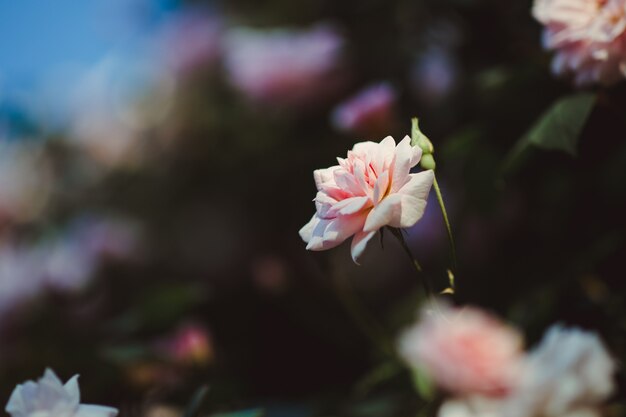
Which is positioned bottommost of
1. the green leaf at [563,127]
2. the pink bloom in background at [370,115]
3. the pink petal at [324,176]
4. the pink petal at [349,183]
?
the pink petal at [349,183]

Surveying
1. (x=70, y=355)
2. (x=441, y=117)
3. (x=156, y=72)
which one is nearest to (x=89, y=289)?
(x=70, y=355)

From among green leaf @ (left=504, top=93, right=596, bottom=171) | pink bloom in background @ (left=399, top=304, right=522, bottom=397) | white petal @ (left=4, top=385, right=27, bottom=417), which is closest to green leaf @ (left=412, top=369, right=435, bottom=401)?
pink bloom in background @ (left=399, top=304, right=522, bottom=397)

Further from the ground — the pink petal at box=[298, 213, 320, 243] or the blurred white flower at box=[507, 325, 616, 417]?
the pink petal at box=[298, 213, 320, 243]

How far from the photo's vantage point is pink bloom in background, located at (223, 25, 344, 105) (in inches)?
34.8

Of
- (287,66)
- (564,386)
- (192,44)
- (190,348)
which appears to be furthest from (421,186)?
(192,44)

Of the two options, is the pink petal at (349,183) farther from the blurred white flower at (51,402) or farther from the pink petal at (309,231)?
the blurred white flower at (51,402)

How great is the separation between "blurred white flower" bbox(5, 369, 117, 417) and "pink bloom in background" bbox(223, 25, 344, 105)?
0.60m

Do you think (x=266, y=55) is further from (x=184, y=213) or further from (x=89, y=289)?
(x=184, y=213)

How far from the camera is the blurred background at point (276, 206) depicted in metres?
0.59

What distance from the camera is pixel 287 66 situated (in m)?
0.90

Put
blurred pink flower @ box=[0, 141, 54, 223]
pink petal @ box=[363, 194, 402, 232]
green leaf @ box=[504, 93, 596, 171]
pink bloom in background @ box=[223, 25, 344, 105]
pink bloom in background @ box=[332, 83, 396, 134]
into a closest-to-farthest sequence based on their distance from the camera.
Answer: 1. pink petal @ box=[363, 194, 402, 232]
2. green leaf @ box=[504, 93, 596, 171]
3. pink bloom in background @ box=[332, 83, 396, 134]
4. pink bloom in background @ box=[223, 25, 344, 105]
5. blurred pink flower @ box=[0, 141, 54, 223]

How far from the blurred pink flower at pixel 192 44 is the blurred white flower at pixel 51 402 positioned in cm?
118

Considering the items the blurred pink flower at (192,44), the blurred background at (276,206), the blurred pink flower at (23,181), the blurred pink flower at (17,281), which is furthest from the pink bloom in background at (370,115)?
the blurred pink flower at (23,181)

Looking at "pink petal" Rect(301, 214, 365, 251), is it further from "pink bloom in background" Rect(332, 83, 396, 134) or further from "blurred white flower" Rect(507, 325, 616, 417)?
"pink bloom in background" Rect(332, 83, 396, 134)
